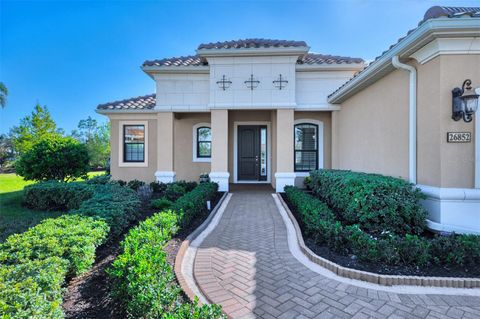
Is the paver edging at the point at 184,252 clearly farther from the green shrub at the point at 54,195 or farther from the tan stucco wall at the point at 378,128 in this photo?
the tan stucco wall at the point at 378,128

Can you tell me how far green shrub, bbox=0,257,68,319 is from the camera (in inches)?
70.9

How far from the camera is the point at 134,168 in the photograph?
10898mm

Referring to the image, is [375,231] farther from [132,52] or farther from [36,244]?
[132,52]

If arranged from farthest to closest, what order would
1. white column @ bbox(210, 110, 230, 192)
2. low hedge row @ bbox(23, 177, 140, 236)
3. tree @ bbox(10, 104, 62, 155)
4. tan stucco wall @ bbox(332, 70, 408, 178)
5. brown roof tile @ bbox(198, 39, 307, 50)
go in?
tree @ bbox(10, 104, 62, 155) < white column @ bbox(210, 110, 230, 192) < brown roof tile @ bbox(198, 39, 307, 50) < tan stucco wall @ bbox(332, 70, 408, 178) < low hedge row @ bbox(23, 177, 140, 236)

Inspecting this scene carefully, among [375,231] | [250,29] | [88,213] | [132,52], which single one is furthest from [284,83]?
[132,52]

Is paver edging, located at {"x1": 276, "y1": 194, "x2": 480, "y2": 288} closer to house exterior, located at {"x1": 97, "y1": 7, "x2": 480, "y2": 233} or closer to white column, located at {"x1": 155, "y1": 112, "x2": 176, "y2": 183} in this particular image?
house exterior, located at {"x1": 97, "y1": 7, "x2": 480, "y2": 233}

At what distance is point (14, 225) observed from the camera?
18.4 feet

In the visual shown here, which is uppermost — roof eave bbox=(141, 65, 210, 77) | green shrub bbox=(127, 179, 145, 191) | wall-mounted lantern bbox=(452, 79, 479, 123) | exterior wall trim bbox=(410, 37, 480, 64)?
roof eave bbox=(141, 65, 210, 77)

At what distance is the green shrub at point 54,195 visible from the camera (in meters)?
6.92

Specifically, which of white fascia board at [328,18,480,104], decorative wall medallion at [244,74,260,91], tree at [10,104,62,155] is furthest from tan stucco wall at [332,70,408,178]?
tree at [10,104,62,155]

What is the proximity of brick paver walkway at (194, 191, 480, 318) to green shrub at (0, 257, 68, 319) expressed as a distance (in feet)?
5.11

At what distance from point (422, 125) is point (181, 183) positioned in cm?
745

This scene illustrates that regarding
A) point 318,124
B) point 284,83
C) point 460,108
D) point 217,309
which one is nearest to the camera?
point 217,309

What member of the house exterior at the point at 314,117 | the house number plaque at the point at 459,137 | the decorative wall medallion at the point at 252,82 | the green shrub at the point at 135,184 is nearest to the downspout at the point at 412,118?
the house exterior at the point at 314,117
